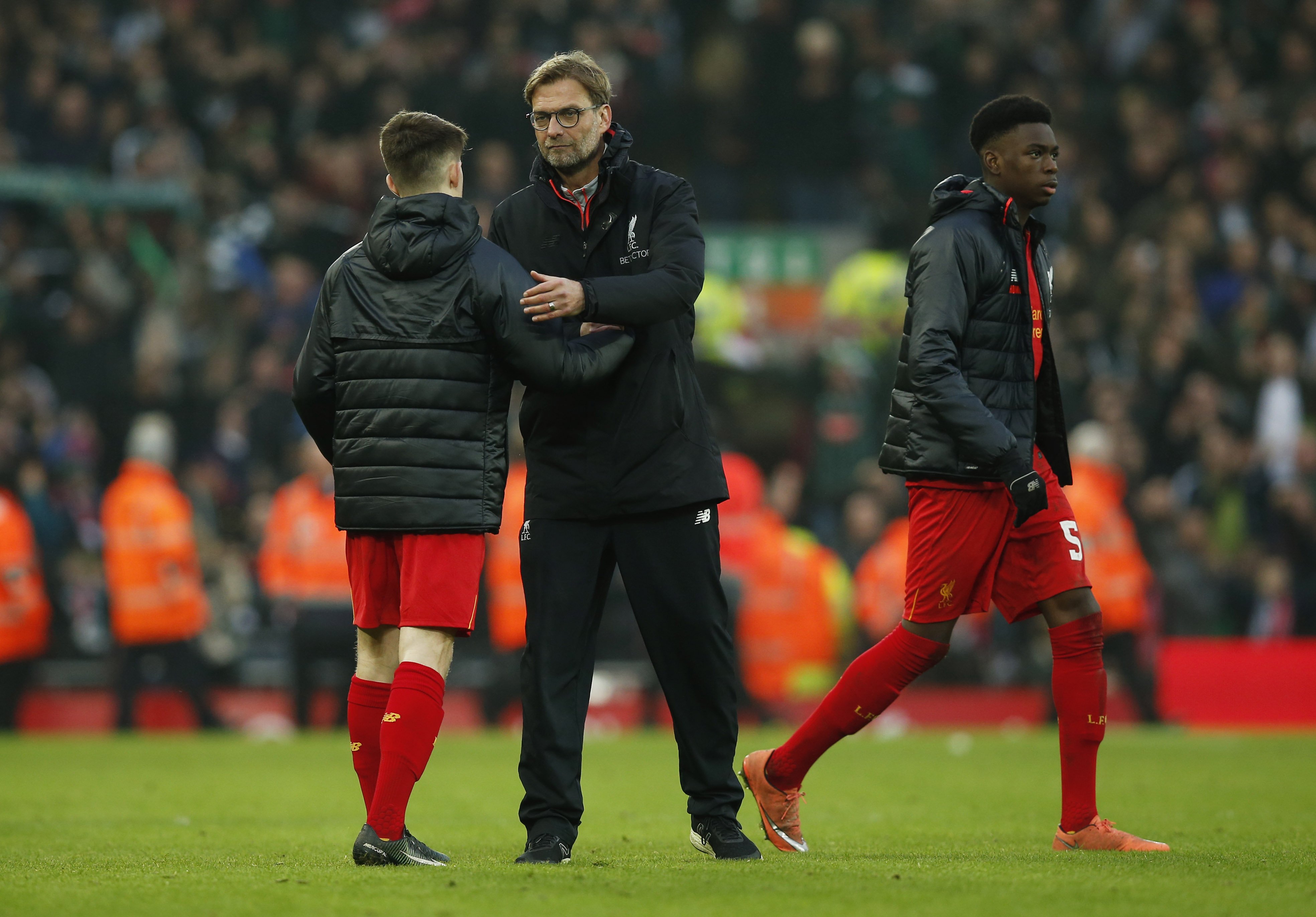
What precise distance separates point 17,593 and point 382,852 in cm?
820

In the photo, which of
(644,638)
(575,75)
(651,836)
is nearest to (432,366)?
(575,75)

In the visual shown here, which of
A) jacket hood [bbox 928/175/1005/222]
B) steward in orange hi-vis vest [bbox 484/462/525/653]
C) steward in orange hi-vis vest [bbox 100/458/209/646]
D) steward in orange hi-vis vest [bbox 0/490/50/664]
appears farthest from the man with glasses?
steward in orange hi-vis vest [bbox 0/490/50/664]

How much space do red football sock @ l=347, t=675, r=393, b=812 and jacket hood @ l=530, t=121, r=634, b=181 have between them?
61.7 inches

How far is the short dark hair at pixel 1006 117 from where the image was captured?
5238mm

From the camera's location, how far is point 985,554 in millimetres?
5145

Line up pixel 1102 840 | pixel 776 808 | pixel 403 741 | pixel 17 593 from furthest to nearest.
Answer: pixel 17 593, pixel 776 808, pixel 1102 840, pixel 403 741

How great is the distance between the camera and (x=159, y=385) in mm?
14672

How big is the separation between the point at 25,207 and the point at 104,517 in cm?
446

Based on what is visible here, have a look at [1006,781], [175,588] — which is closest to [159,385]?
[175,588]

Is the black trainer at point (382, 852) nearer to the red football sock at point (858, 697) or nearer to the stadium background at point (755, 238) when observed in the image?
the red football sock at point (858, 697)

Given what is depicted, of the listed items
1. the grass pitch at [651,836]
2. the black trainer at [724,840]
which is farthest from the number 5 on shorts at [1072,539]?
the black trainer at [724,840]

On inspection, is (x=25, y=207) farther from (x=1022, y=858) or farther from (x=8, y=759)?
(x=1022, y=858)

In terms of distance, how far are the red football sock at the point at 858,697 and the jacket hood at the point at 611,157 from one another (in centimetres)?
164

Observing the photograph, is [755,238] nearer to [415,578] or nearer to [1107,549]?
[1107,549]
